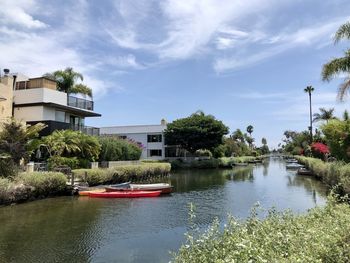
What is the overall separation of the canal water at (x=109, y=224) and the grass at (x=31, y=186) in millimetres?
851

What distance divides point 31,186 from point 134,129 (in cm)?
5261

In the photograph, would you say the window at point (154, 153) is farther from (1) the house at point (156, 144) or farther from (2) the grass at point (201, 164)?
(2) the grass at point (201, 164)

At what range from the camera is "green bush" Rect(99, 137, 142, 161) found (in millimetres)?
43469

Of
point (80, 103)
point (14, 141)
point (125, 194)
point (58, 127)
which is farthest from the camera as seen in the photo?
point (80, 103)

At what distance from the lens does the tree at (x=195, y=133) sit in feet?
234

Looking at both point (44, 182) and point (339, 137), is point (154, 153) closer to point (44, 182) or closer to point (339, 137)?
point (339, 137)

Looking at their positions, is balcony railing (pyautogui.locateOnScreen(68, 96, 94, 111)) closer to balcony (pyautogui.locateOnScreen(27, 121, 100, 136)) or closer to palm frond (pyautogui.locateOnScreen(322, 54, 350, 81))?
balcony (pyautogui.locateOnScreen(27, 121, 100, 136))

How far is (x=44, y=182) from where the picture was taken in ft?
90.6

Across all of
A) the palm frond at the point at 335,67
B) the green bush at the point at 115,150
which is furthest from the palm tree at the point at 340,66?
the green bush at the point at 115,150

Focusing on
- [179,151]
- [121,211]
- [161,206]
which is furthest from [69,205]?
[179,151]

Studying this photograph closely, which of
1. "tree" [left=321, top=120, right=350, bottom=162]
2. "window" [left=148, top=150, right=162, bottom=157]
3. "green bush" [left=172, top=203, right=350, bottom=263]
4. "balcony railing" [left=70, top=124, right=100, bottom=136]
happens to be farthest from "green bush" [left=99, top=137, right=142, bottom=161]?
"green bush" [left=172, top=203, right=350, bottom=263]

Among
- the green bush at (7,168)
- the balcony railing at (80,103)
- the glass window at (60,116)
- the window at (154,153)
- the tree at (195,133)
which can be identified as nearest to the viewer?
the green bush at (7,168)

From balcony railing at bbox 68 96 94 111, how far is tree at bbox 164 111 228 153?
26.8 meters

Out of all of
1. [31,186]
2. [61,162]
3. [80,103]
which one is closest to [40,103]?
[80,103]
